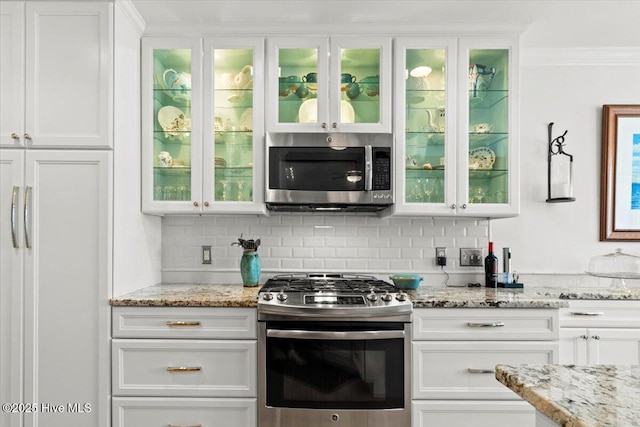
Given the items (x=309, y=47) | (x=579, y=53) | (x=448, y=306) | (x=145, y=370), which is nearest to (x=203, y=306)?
(x=145, y=370)

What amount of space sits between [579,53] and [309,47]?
187cm

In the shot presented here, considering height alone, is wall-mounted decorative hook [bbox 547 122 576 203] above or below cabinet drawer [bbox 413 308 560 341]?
above

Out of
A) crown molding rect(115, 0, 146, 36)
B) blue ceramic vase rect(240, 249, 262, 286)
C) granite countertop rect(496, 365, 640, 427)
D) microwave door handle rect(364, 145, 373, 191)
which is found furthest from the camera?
blue ceramic vase rect(240, 249, 262, 286)

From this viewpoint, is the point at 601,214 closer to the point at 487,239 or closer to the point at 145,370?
the point at 487,239

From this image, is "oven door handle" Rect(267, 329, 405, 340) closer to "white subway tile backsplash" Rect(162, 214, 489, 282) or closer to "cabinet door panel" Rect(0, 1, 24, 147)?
"white subway tile backsplash" Rect(162, 214, 489, 282)

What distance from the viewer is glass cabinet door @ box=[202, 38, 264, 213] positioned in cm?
253

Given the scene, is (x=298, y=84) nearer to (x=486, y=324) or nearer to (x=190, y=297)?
(x=190, y=297)

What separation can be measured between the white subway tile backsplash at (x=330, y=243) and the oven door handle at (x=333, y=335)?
788mm

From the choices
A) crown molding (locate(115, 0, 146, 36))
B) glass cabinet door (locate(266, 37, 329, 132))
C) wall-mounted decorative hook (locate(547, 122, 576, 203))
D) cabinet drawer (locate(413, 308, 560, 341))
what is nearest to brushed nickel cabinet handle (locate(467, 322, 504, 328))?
cabinet drawer (locate(413, 308, 560, 341))

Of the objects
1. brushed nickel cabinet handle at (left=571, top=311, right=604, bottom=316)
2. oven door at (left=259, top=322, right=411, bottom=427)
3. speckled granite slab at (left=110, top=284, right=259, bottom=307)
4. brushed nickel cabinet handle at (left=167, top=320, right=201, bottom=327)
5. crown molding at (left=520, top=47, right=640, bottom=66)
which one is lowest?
oven door at (left=259, top=322, right=411, bottom=427)

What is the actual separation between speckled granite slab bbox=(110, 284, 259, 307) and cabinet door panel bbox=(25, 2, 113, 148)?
815 mm

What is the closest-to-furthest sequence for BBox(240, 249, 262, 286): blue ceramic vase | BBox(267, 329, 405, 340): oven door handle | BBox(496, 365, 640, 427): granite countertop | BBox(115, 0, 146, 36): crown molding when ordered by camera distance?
BBox(496, 365, 640, 427): granite countertop, BBox(267, 329, 405, 340): oven door handle, BBox(115, 0, 146, 36): crown molding, BBox(240, 249, 262, 286): blue ceramic vase

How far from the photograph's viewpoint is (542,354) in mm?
2146

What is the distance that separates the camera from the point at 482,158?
2.59 metres
